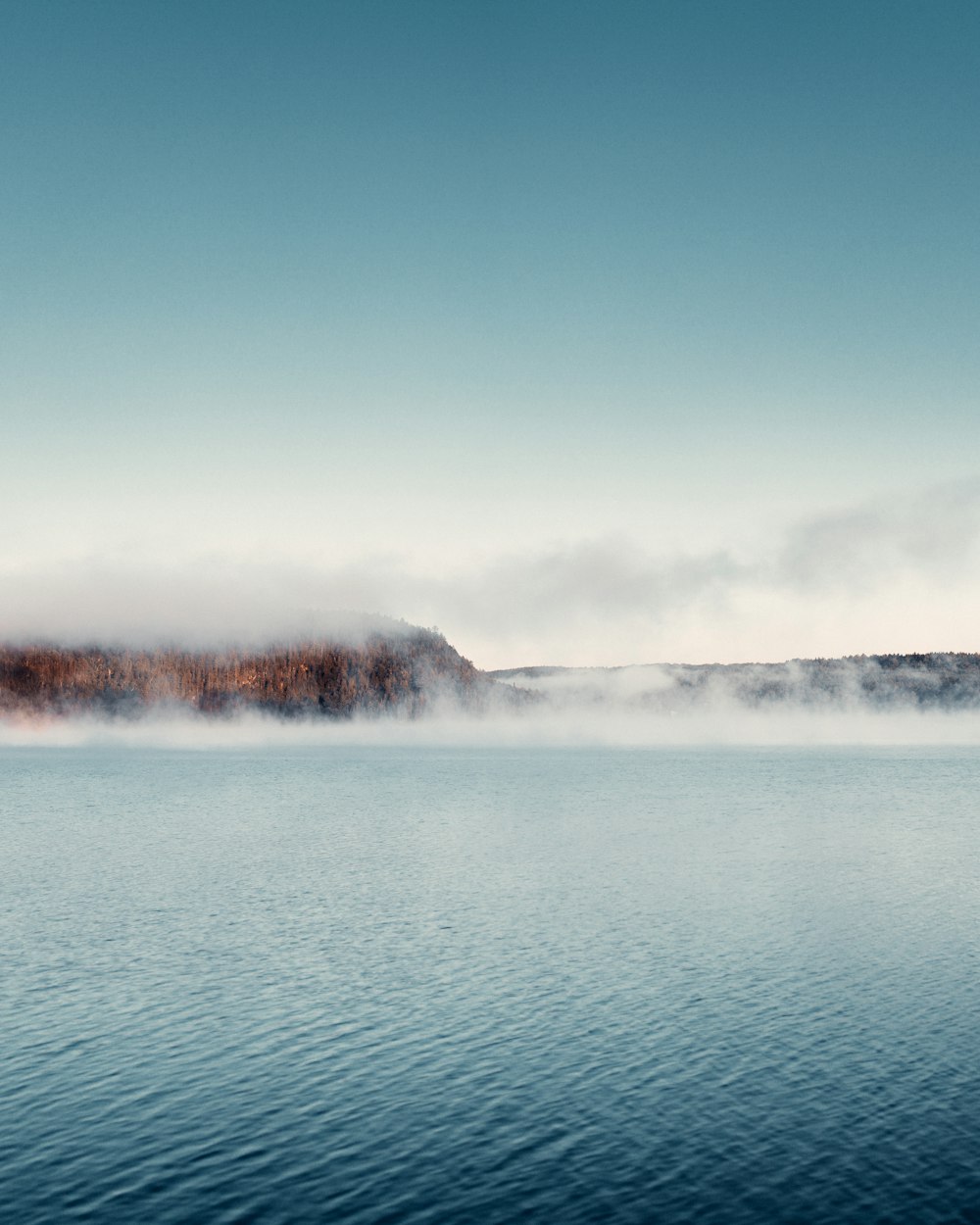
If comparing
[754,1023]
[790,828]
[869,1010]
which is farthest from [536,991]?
[790,828]

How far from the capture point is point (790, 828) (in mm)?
76438

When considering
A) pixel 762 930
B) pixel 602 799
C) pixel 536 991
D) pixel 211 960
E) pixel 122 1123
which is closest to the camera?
pixel 122 1123

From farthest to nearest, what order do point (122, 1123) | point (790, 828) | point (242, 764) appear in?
point (242, 764) < point (790, 828) < point (122, 1123)

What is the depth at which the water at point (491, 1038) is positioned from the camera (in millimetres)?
17547

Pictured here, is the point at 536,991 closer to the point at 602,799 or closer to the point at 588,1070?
the point at 588,1070

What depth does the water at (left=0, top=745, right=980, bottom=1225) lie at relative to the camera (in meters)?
17.5

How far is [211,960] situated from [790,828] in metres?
53.0

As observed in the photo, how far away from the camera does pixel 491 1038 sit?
25609 mm

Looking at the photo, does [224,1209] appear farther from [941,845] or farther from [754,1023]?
[941,845]

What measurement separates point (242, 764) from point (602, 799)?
94.6m

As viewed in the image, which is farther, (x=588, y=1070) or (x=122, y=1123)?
(x=588, y=1070)

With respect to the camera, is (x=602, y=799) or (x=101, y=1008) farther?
(x=602, y=799)

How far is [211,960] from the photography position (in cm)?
3353

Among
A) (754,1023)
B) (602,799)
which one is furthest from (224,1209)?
(602,799)
